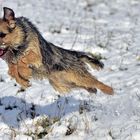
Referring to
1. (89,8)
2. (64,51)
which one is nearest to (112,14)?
(89,8)

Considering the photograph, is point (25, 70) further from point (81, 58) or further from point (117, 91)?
point (117, 91)

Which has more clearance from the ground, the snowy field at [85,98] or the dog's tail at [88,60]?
the dog's tail at [88,60]

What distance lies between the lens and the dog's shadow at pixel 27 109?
683 centimetres

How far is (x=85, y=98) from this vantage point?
A: 24.3 ft

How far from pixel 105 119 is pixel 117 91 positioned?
1032 millimetres

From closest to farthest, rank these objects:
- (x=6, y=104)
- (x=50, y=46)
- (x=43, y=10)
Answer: (x=50, y=46), (x=6, y=104), (x=43, y=10)

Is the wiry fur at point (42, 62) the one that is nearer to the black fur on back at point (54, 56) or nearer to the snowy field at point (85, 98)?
the black fur on back at point (54, 56)

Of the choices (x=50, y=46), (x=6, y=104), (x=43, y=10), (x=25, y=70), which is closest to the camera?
(x=25, y=70)

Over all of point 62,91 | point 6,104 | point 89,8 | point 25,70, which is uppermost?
point 25,70

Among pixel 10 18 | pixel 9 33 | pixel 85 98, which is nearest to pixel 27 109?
pixel 85 98

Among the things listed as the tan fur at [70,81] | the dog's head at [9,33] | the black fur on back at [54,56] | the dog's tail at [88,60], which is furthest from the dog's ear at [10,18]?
the dog's tail at [88,60]

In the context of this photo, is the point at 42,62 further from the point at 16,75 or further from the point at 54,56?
the point at 16,75

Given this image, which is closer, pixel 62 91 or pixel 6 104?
pixel 62 91

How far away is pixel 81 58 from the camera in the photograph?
6668 millimetres
